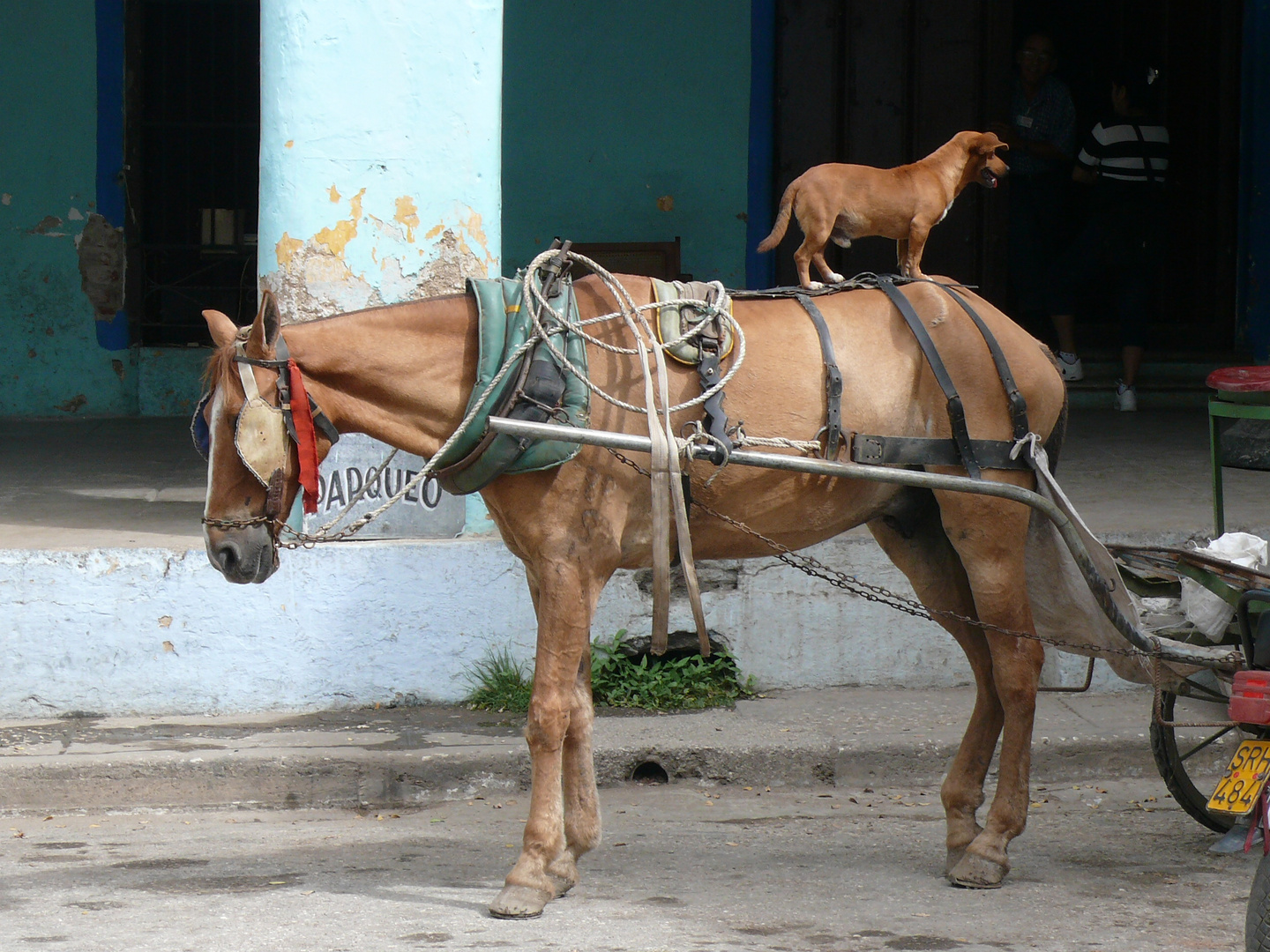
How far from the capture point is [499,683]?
5746 millimetres

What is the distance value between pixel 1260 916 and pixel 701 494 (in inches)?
67.8

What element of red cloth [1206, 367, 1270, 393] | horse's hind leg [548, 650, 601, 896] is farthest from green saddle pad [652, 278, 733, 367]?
red cloth [1206, 367, 1270, 393]

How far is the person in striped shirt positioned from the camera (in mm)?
8758

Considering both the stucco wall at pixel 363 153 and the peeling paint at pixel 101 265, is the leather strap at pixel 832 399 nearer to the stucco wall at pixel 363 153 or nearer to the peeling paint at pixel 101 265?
the stucco wall at pixel 363 153

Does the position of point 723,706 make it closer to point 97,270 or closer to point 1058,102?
point 1058,102

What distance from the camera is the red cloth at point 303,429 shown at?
3.80 meters

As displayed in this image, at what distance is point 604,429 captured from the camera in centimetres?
410

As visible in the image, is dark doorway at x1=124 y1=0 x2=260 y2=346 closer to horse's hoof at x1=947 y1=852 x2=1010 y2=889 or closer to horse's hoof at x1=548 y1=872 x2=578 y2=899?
horse's hoof at x1=548 y1=872 x2=578 y2=899

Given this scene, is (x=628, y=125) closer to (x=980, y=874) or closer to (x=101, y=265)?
(x=101, y=265)

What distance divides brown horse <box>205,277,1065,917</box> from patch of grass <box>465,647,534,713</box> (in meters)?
1.45

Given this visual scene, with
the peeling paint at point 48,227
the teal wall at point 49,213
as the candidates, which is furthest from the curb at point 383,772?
the peeling paint at point 48,227

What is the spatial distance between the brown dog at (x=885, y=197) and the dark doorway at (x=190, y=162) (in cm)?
480

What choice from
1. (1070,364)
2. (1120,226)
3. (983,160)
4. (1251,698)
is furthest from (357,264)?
(1120,226)

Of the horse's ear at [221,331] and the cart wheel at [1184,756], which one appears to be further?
the cart wheel at [1184,756]
